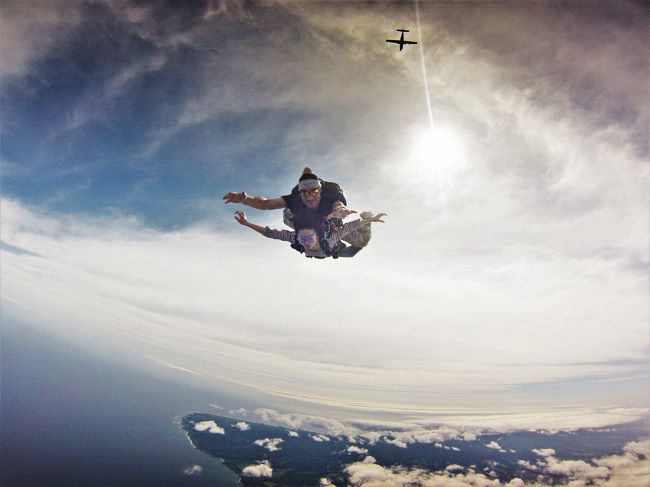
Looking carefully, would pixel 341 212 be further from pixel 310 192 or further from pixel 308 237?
pixel 308 237

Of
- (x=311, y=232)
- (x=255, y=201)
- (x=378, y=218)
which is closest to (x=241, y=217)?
(x=255, y=201)

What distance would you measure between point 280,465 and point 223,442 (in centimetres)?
4261

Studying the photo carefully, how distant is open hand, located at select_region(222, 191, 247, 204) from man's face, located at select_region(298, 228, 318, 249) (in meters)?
1.68

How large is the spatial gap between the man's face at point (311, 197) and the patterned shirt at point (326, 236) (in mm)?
884

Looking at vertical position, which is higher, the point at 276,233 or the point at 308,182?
the point at 308,182

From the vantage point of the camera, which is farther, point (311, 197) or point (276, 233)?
point (276, 233)

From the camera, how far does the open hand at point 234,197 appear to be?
6469 millimetres

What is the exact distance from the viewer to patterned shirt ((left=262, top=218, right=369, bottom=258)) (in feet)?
23.6

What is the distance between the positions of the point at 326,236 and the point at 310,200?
1042mm

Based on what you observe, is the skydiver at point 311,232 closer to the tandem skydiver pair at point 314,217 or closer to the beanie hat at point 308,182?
the tandem skydiver pair at point 314,217

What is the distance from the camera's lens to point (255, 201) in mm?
7102

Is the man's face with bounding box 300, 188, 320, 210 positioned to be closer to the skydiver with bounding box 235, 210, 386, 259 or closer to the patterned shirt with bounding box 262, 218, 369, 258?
the skydiver with bounding box 235, 210, 386, 259

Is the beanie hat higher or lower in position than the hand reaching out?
higher

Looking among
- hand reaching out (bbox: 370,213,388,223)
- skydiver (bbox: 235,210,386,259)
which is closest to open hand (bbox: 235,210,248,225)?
skydiver (bbox: 235,210,386,259)
